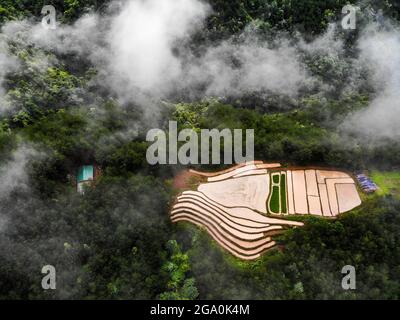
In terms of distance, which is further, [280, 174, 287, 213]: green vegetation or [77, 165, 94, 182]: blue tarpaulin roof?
[77, 165, 94, 182]: blue tarpaulin roof

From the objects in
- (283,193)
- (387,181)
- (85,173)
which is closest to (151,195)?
(85,173)

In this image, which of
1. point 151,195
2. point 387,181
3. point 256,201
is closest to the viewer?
point 151,195

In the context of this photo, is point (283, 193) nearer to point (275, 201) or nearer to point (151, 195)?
point (275, 201)

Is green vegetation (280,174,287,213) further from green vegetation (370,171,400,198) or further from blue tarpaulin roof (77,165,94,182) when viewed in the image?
blue tarpaulin roof (77,165,94,182)

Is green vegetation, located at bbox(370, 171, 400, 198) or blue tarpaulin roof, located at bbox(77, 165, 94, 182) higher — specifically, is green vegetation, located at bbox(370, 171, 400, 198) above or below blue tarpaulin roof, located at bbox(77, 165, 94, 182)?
below

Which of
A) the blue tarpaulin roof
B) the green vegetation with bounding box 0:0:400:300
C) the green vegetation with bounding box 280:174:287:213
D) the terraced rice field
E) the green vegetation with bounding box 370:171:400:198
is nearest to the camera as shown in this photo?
the green vegetation with bounding box 0:0:400:300

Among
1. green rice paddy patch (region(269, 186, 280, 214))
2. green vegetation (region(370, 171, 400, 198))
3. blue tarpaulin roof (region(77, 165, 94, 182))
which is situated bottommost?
green rice paddy patch (region(269, 186, 280, 214))

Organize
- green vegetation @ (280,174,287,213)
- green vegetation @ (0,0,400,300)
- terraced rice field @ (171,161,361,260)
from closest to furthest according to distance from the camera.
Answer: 1. green vegetation @ (0,0,400,300)
2. terraced rice field @ (171,161,361,260)
3. green vegetation @ (280,174,287,213)

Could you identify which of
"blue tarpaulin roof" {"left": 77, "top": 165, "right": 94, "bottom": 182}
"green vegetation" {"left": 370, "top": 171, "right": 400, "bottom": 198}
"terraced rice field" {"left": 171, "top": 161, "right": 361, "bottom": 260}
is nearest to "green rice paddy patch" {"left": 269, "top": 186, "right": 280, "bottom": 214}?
"terraced rice field" {"left": 171, "top": 161, "right": 361, "bottom": 260}
